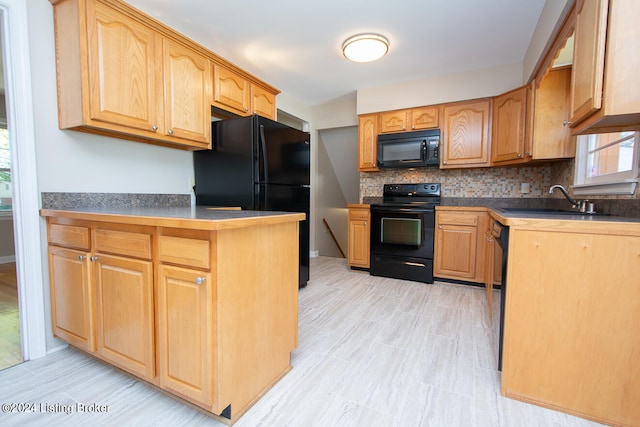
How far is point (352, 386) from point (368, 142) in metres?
3.01

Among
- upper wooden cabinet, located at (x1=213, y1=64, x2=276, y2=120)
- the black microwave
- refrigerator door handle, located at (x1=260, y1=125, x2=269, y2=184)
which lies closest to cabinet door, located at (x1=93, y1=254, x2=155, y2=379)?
refrigerator door handle, located at (x1=260, y1=125, x2=269, y2=184)

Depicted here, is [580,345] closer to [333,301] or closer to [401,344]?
[401,344]

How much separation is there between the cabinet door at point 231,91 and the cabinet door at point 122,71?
0.50 m

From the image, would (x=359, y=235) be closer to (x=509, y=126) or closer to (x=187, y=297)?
(x=509, y=126)

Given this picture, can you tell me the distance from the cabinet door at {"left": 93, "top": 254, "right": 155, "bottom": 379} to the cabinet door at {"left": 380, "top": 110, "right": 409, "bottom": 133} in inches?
125

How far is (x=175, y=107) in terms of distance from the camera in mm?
2010

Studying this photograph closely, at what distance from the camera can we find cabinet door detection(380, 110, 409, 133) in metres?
3.50

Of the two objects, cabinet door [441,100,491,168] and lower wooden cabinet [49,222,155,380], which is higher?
cabinet door [441,100,491,168]

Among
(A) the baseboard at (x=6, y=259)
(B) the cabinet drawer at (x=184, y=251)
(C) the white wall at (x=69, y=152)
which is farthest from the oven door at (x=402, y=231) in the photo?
(A) the baseboard at (x=6, y=259)

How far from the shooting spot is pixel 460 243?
304 cm

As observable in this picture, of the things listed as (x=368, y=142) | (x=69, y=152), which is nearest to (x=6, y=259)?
(x=69, y=152)

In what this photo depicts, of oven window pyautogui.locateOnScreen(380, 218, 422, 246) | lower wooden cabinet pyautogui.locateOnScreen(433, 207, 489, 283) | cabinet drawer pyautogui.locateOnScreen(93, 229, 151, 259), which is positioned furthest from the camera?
oven window pyautogui.locateOnScreen(380, 218, 422, 246)

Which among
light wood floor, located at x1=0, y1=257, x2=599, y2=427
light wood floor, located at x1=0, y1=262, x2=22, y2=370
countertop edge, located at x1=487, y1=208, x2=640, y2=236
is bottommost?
light wood floor, located at x1=0, y1=257, x2=599, y2=427

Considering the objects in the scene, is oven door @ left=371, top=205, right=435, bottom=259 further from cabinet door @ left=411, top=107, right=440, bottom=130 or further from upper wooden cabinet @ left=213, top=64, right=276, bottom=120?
upper wooden cabinet @ left=213, top=64, right=276, bottom=120
